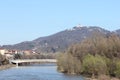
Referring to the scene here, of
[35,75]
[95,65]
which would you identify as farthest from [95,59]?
[35,75]

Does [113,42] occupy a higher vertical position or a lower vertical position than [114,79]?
higher

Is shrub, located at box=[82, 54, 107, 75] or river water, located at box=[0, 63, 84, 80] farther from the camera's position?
river water, located at box=[0, 63, 84, 80]

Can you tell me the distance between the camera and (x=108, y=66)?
59.2m

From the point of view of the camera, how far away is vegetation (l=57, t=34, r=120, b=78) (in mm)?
58531

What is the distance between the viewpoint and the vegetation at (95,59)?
192ft

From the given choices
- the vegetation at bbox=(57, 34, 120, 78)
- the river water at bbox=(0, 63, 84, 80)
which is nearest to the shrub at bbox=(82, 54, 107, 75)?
the vegetation at bbox=(57, 34, 120, 78)

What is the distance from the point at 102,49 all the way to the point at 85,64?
399 centimetres

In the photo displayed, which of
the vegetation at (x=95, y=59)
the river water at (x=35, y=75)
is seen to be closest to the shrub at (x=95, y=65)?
the vegetation at (x=95, y=59)

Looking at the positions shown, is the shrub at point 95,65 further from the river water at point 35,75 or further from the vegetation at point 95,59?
the river water at point 35,75

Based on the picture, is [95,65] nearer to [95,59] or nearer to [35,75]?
[95,59]

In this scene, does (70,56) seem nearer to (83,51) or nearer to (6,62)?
(83,51)

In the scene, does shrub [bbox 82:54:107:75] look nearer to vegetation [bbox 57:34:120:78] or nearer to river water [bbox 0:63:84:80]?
vegetation [bbox 57:34:120:78]

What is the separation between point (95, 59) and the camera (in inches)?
2403

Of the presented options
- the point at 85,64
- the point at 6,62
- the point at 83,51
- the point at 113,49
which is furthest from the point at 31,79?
the point at 6,62
